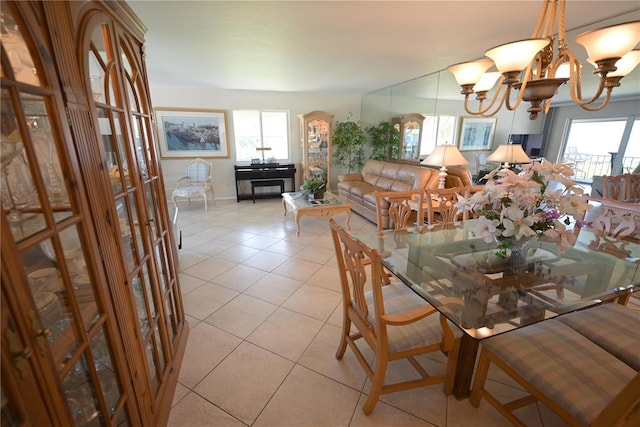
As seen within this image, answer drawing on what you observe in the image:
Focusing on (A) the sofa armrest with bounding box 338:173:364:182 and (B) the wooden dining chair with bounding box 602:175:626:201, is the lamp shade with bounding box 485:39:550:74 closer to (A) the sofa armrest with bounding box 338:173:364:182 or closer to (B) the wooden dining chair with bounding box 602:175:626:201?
(B) the wooden dining chair with bounding box 602:175:626:201

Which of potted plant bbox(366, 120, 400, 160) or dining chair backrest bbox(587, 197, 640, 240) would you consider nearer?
dining chair backrest bbox(587, 197, 640, 240)

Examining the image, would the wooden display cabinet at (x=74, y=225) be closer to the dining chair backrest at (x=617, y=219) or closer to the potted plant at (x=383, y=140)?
the dining chair backrest at (x=617, y=219)

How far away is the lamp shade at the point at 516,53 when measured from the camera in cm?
125

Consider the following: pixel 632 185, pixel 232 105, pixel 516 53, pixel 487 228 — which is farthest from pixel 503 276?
pixel 232 105

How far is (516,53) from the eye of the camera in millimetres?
1295

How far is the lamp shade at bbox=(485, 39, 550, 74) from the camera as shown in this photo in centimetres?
125

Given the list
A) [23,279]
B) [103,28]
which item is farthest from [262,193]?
[23,279]

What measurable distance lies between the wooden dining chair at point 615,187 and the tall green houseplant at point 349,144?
419cm

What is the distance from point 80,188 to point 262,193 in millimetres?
5387

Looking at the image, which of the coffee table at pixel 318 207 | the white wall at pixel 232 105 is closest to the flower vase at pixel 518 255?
the coffee table at pixel 318 207

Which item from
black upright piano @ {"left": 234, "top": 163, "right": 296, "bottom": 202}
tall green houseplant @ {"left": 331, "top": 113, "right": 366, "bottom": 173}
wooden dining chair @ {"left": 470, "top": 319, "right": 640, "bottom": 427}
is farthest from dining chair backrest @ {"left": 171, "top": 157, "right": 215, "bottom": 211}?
wooden dining chair @ {"left": 470, "top": 319, "right": 640, "bottom": 427}

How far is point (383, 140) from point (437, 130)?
126cm

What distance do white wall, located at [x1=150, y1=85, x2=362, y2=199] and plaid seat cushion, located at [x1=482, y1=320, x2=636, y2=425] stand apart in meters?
5.43

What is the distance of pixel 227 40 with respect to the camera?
105 inches
